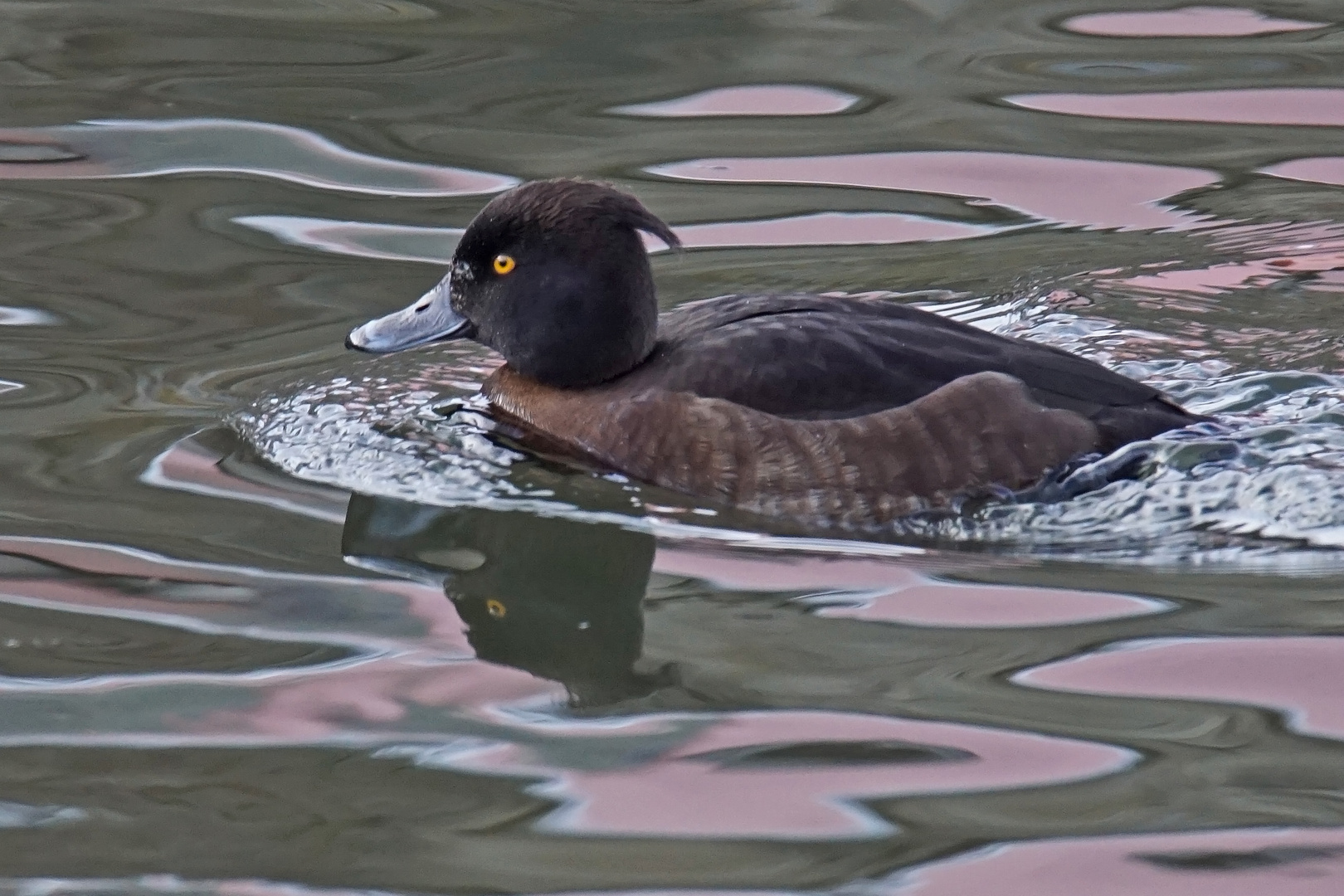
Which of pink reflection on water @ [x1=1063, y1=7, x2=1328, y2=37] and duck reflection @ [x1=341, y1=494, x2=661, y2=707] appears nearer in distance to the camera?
duck reflection @ [x1=341, y1=494, x2=661, y2=707]

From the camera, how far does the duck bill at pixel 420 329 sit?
593 centimetres

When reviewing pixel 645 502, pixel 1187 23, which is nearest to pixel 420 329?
pixel 645 502

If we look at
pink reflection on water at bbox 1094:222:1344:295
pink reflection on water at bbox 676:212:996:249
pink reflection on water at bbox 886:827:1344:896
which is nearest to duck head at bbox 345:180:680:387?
pink reflection on water at bbox 676:212:996:249

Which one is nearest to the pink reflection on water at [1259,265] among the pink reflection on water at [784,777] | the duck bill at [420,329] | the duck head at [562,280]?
the duck head at [562,280]

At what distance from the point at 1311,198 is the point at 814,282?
2.10 m

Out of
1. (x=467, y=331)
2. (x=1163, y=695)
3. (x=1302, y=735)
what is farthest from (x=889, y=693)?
(x=467, y=331)

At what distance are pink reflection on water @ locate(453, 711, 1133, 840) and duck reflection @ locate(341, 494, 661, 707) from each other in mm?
349

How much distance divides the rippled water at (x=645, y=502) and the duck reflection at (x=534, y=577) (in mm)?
17

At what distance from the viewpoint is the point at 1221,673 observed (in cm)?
402

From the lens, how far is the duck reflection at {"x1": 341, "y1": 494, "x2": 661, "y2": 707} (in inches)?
167

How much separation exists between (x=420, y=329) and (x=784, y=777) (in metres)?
2.74

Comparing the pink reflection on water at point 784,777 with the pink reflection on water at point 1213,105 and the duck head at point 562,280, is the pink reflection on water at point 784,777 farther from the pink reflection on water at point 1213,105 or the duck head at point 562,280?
the pink reflection on water at point 1213,105

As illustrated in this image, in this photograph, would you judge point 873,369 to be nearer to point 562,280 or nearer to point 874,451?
point 874,451

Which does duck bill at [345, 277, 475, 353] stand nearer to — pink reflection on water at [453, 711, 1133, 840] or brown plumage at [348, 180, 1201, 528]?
brown plumage at [348, 180, 1201, 528]
